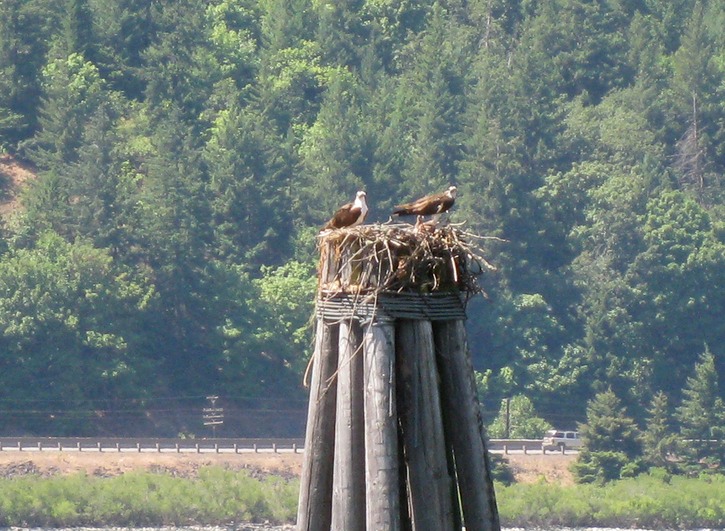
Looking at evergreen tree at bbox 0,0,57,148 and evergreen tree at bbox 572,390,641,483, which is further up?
evergreen tree at bbox 0,0,57,148

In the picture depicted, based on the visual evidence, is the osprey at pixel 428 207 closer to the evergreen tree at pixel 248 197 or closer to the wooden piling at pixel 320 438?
the wooden piling at pixel 320 438

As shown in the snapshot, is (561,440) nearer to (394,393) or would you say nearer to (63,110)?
(63,110)

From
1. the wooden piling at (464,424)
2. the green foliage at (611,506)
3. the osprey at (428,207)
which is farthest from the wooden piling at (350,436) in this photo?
the green foliage at (611,506)

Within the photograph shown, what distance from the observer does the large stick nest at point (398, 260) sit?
24.2ft

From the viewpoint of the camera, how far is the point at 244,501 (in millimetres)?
55875

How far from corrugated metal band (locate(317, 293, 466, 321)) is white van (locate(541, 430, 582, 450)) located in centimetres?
5585

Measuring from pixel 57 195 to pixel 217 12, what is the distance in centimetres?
3272

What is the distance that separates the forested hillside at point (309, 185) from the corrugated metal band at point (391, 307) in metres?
55.8

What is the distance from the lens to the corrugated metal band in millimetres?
7270

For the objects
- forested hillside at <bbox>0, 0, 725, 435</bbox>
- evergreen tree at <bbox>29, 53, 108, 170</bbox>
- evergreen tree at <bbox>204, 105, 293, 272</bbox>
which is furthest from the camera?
evergreen tree at <bbox>29, 53, 108, 170</bbox>

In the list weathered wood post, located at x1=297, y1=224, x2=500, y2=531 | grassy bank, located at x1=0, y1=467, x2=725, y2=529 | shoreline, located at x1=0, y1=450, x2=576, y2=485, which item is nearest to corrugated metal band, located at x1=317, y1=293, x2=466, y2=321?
weathered wood post, located at x1=297, y1=224, x2=500, y2=531

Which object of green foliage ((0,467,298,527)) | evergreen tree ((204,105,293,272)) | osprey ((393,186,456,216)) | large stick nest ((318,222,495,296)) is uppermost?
evergreen tree ((204,105,293,272))

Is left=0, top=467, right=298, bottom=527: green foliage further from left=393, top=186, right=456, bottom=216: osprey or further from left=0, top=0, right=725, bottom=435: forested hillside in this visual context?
left=393, top=186, right=456, bottom=216: osprey

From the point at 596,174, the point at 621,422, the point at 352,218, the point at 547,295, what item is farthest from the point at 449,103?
the point at 352,218
